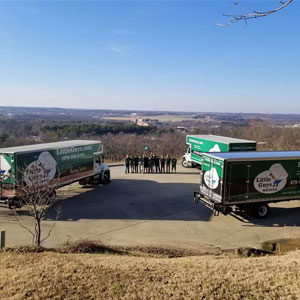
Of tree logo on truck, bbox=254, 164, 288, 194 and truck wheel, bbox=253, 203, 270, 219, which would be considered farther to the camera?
truck wheel, bbox=253, 203, 270, 219

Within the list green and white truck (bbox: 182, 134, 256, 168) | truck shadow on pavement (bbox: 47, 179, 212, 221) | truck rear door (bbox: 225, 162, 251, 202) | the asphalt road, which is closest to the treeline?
green and white truck (bbox: 182, 134, 256, 168)

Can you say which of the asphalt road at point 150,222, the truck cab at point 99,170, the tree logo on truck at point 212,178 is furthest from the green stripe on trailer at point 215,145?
the tree logo on truck at point 212,178

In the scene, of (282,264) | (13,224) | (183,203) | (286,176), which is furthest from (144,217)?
(282,264)

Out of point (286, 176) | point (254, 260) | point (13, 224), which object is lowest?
point (13, 224)

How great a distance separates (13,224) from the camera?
1372cm

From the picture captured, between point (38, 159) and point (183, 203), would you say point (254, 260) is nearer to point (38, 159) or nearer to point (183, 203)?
point (183, 203)

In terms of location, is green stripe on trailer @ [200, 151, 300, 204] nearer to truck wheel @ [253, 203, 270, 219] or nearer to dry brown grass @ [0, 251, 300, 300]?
truck wheel @ [253, 203, 270, 219]

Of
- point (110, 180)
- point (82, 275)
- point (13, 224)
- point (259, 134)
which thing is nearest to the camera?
point (82, 275)

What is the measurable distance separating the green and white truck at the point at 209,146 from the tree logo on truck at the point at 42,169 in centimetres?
1261

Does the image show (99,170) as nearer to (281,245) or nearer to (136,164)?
(136,164)

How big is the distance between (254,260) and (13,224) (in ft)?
34.3

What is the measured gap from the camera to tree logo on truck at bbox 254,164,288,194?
46.9 ft

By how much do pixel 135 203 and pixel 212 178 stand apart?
5.19 metres

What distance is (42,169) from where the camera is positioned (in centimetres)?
1577
